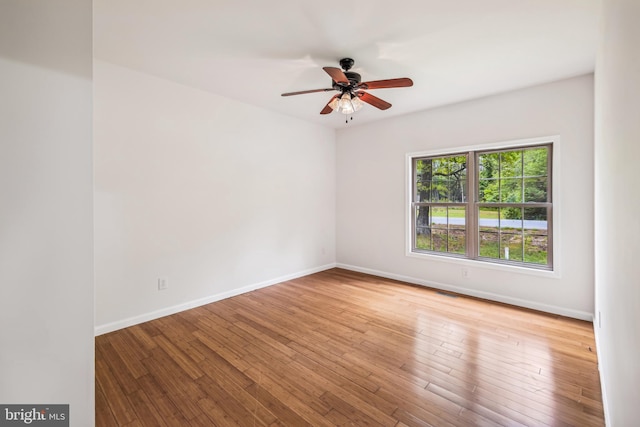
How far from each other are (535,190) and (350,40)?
2919 mm

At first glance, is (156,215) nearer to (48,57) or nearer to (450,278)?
(48,57)

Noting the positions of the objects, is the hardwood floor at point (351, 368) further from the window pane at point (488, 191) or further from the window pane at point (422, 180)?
the window pane at point (422, 180)

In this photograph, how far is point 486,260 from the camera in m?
3.83

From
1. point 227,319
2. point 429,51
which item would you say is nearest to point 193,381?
point 227,319

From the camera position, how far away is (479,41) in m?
2.41

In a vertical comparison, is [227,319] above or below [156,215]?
below

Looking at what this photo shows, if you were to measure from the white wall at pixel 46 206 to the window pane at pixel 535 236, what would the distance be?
436cm

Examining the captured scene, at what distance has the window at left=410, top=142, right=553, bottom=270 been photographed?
346 centimetres

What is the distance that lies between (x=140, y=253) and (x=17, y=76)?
2.20 m

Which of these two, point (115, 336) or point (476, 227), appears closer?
point (115, 336)

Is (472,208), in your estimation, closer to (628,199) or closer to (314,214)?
(314,214)

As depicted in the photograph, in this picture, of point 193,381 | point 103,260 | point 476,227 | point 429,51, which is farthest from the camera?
point 476,227

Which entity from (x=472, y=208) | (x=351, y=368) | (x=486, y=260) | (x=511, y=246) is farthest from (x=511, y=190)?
(x=351, y=368)

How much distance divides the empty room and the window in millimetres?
28
